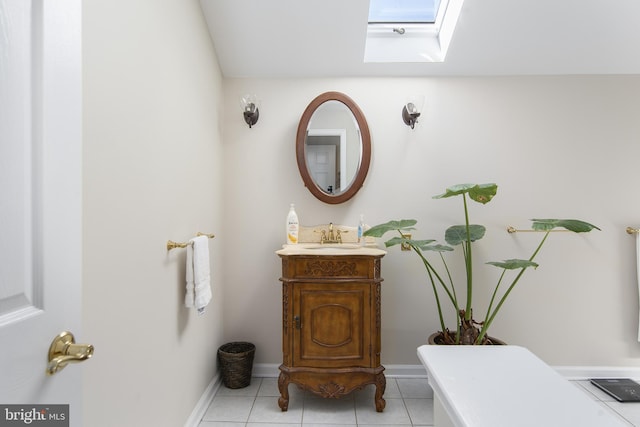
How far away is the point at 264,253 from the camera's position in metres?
2.42

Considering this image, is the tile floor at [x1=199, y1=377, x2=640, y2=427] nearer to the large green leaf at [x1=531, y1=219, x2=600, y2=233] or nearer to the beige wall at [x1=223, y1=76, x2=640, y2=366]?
the beige wall at [x1=223, y1=76, x2=640, y2=366]

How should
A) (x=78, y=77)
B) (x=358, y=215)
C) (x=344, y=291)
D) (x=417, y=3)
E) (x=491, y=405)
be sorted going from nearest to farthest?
(x=78, y=77) < (x=491, y=405) < (x=344, y=291) < (x=417, y=3) < (x=358, y=215)

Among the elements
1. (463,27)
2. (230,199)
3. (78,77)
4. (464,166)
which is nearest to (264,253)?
(230,199)

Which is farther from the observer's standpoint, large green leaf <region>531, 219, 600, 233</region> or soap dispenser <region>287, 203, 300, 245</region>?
soap dispenser <region>287, 203, 300, 245</region>

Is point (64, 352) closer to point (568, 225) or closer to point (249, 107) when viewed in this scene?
point (249, 107)

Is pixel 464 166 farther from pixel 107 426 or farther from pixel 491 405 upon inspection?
pixel 107 426

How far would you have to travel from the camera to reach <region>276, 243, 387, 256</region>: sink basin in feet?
6.39

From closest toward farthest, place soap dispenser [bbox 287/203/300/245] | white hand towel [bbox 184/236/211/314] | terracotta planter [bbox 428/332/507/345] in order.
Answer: white hand towel [bbox 184/236/211/314]
terracotta planter [bbox 428/332/507/345]
soap dispenser [bbox 287/203/300/245]

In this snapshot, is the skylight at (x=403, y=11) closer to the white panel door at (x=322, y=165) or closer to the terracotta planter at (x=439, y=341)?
the white panel door at (x=322, y=165)

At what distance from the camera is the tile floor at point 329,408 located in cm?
187

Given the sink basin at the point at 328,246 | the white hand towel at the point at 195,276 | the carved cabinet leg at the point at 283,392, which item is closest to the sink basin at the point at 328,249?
the sink basin at the point at 328,246

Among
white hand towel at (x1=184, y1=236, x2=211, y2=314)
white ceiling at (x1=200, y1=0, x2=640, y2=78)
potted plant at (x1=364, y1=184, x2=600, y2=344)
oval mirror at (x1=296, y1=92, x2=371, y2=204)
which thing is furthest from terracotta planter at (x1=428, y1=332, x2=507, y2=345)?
white ceiling at (x1=200, y1=0, x2=640, y2=78)

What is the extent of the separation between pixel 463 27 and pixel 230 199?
1.88 meters

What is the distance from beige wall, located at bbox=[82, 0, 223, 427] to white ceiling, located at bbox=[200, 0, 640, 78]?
32 centimetres
